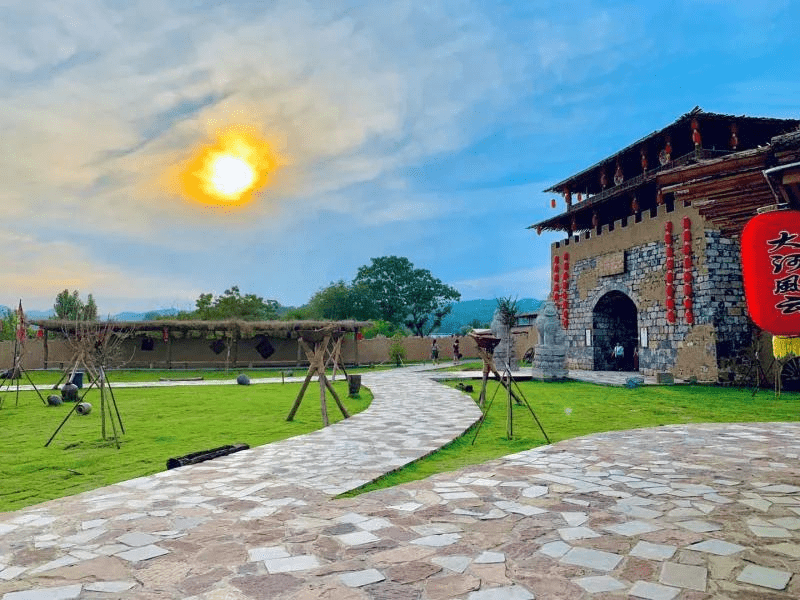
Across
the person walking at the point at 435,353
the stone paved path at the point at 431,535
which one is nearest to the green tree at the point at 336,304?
the person walking at the point at 435,353

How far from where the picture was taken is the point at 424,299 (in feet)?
184

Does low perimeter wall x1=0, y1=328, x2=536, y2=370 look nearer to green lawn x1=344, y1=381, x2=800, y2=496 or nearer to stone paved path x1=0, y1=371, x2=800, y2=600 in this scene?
green lawn x1=344, y1=381, x2=800, y2=496

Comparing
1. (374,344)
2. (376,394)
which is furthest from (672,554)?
(374,344)

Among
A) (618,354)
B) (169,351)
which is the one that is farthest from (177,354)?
(618,354)

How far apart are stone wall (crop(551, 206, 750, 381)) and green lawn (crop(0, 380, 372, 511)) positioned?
10584 millimetres

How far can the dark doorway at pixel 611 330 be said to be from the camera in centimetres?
2191

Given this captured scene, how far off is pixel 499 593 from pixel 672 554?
1408 mm

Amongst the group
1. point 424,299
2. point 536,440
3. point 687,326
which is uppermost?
point 424,299

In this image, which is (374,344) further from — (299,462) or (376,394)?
(299,462)

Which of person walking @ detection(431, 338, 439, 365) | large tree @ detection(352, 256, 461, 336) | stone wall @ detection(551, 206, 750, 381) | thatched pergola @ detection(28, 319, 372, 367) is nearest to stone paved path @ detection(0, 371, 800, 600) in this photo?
stone wall @ detection(551, 206, 750, 381)

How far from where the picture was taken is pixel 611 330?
22078 mm

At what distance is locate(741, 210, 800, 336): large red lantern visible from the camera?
450 cm

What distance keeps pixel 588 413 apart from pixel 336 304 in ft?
141

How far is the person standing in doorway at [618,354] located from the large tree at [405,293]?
112ft
